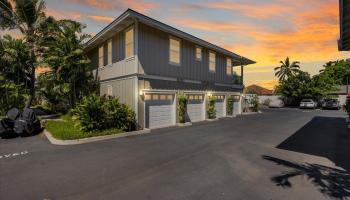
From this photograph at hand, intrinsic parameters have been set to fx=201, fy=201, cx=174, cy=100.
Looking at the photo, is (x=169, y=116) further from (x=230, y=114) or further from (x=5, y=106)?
(x=5, y=106)

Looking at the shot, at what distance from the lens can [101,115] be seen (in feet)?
35.8

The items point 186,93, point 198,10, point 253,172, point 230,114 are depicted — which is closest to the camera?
point 253,172

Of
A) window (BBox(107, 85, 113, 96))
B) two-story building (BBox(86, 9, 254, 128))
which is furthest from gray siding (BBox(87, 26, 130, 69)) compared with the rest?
window (BBox(107, 85, 113, 96))

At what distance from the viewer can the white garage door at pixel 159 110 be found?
42.8 ft

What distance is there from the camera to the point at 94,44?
1762 cm

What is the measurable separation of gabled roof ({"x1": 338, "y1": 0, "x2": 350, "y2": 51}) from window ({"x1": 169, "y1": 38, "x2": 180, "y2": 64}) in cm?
946

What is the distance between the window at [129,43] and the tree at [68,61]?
15.1 ft

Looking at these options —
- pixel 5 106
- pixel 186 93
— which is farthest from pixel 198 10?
pixel 5 106

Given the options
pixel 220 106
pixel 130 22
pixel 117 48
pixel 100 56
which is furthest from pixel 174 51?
pixel 220 106

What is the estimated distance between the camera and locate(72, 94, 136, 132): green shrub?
416 inches

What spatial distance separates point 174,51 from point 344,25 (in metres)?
9.92

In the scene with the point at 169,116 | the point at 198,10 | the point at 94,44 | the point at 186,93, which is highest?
the point at 198,10

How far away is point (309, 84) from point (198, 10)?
3551cm

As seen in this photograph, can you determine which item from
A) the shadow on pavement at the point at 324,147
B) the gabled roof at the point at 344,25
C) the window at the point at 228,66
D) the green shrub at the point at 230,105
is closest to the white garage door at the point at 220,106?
the green shrub at the point at 230,105
